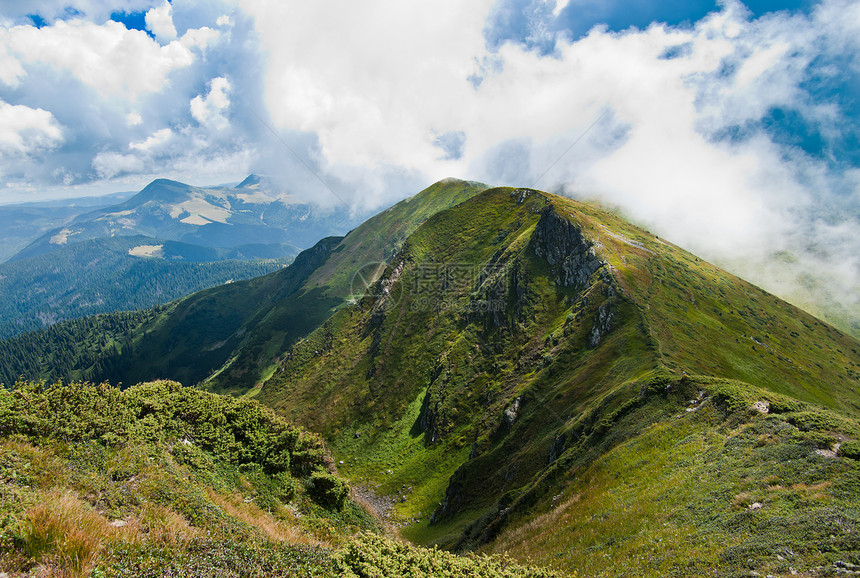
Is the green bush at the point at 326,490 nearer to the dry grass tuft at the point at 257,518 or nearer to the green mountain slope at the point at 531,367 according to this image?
the dry grass tuft at the point at 257,518

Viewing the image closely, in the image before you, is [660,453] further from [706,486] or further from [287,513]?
[287,513]

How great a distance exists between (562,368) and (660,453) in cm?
3489

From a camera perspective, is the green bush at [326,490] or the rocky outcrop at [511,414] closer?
the green bush at [326,490]

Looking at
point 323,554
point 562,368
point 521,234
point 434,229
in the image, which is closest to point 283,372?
point 434,229

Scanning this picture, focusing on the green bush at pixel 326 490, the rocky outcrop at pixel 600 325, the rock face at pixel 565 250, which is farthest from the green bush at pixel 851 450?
the rock face at pixel 565 250

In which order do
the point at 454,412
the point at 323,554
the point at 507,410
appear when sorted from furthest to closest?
1. the point at 454,412
2. the point at 507,410
3. the point at 323,554

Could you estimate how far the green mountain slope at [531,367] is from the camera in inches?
1682

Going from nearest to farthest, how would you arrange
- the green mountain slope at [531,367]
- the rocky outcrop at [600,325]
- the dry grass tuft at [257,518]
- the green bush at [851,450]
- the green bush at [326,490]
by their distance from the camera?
the dry grass tuft at [257,518] → the green bush at [851,450] → the green bush at [326,490] → the green mountain slope at [531,367] → the rocky outcrop at [600,325]

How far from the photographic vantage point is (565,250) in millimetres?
96375

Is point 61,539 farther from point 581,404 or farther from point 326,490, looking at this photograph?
point 581,404

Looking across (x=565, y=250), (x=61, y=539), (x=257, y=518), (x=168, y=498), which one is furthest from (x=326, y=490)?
(x=565, y=250)

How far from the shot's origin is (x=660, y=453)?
3434cm

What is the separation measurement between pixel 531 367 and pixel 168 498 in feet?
232

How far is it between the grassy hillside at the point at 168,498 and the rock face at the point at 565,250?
7472 centimetres
